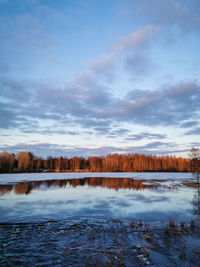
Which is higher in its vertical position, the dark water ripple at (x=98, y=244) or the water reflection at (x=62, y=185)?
the dark water ripple at (x=98, y=244)

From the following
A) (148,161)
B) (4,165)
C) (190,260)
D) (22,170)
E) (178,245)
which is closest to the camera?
(190,260)

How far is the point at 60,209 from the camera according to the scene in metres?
13.7

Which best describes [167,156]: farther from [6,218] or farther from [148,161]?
[6,218]

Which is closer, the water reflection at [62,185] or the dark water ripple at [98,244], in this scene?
the dark water ripple at [98,244]

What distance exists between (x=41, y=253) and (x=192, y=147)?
2529cm

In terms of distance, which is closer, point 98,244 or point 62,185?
point 98,244

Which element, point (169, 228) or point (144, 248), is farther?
point (169, 228)

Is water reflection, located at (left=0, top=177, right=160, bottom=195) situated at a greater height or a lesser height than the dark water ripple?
lesser

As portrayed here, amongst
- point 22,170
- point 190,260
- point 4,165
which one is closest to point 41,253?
point 190,260

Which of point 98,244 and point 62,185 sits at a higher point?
point 98,244

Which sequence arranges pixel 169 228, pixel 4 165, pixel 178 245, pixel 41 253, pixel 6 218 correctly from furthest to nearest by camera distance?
pixel 4 165
pixel 6 218
pixel 169 228
pixel 178 245
pixel 41 253

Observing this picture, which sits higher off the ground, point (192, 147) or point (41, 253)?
point (192, 147)

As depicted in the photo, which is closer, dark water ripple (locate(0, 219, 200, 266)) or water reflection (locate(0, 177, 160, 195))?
dark water ripple (locate(0, 219, 200, 266))

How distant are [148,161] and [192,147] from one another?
10204cm
